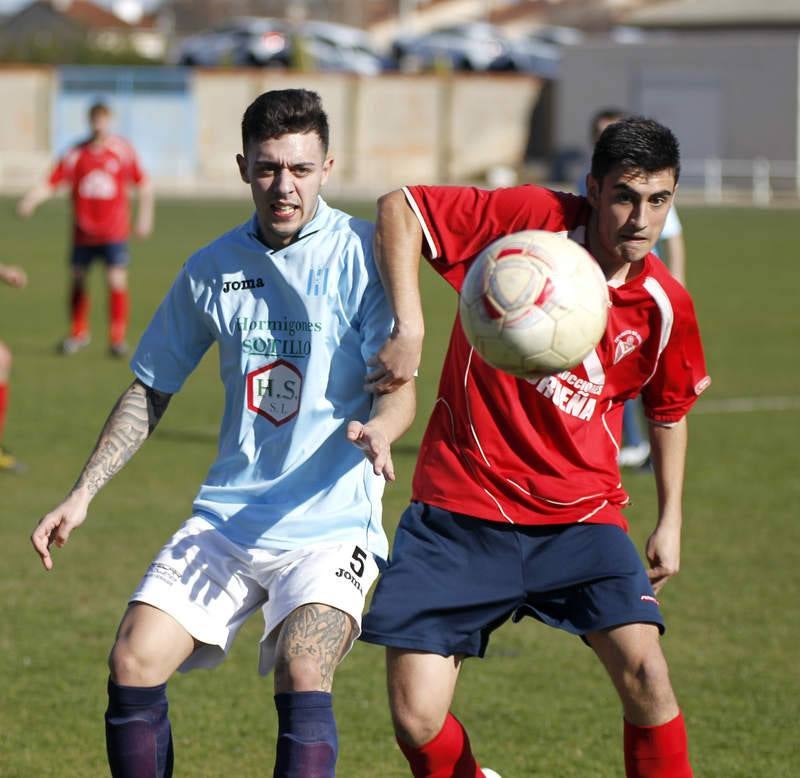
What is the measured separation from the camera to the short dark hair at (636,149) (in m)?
3.81

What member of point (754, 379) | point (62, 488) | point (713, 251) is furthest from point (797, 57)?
point (62, 488)

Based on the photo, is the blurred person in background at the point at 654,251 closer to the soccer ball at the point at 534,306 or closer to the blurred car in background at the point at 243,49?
the soccer ball at the point at 534,306

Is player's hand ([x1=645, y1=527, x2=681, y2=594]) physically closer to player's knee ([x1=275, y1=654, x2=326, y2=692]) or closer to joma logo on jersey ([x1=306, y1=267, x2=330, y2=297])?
player's knee ([x1=275, y1=654, x2=326, y2=692])

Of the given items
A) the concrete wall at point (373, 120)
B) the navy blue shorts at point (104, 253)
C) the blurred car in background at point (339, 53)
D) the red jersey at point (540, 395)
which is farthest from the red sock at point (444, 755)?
the blurred car in background at point (339, 53)

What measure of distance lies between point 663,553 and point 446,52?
46.8 metres

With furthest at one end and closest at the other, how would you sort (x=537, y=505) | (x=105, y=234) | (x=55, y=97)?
1. (x=55, y=97)
2. (x=105, y=234)
3. (x=537, y=505)

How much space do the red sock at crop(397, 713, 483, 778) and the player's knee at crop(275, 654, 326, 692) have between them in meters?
0.40

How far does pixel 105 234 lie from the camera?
14.6m

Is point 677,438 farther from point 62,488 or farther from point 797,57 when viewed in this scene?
point 797,57

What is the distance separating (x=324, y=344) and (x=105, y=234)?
10934 mm

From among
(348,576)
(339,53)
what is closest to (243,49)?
(339,53)

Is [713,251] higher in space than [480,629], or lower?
lower

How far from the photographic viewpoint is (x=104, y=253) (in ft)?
48.0

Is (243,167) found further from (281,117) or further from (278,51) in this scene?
(278,51)
